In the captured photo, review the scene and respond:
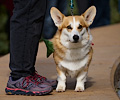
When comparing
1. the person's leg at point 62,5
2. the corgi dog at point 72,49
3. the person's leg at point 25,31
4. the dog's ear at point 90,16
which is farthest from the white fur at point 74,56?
the person's leg at point 62,5

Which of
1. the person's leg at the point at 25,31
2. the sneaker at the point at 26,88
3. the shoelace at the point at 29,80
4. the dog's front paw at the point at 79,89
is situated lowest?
the dog's front paw at the point at 79,89

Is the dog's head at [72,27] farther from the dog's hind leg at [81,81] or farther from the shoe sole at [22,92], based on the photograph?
the shoe sole at [22,92]

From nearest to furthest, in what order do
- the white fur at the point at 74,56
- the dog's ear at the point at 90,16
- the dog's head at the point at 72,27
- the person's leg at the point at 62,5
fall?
the dog's head at the point at 72,27, the white fur at the point at 74,56, the dog's ear at the point at 90,16, the person's leg at the point at 62,5

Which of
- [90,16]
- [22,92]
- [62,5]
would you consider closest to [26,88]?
[22,92]

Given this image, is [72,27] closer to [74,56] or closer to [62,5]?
[74,56]

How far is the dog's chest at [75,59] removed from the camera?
3635 millimetres

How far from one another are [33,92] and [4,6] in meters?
5.60

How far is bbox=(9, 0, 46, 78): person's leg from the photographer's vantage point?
11.5 feet

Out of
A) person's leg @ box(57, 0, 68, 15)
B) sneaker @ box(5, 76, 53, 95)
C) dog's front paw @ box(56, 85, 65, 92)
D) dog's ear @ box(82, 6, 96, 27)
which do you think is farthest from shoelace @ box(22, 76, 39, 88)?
person's leg @ box(57, 0, 68, 15)

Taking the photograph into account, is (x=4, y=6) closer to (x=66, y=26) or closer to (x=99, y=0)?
(x=99, y=0)

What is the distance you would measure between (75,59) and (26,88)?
0.56 m

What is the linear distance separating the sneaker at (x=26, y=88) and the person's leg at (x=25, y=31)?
0.08m

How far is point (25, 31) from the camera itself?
11.6ft

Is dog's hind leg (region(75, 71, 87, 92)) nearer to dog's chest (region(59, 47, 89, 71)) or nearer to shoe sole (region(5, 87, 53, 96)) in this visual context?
dog's chest (region(59, 47, 89, 71))
